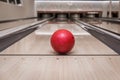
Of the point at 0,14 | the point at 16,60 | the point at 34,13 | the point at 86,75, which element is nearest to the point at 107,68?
the point at 86,75

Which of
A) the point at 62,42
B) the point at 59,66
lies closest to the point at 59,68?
the point at 59,66

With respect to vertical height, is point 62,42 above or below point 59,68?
above

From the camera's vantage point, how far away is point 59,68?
123 centimetres

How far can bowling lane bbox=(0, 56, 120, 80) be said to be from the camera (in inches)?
42.4

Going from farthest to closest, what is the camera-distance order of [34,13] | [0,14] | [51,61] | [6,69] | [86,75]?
[34,13] → [0,14] → [51,61] → [6,69] → [86,75]

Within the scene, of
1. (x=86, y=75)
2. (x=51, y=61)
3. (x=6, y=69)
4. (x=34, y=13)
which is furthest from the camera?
(x=34, y=13)

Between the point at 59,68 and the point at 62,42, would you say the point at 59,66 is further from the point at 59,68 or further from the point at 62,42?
the point at 62,42

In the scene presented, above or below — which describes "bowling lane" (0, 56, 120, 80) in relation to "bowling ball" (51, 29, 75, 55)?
below

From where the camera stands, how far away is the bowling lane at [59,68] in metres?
→ 1.08

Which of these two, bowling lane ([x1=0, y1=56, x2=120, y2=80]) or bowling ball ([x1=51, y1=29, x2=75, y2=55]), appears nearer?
bowling lane ([x1=0, y1=56, x2=120, y2=80])

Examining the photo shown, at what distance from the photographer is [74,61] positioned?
4.54 ft

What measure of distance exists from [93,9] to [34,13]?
2.09m

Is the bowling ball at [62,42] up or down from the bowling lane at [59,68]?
up

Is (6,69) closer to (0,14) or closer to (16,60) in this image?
(16,60)
